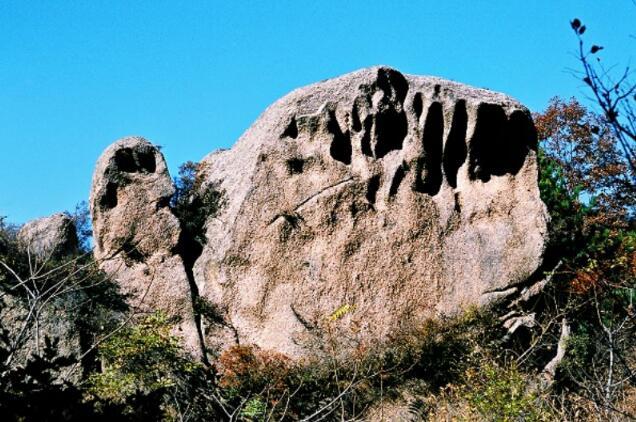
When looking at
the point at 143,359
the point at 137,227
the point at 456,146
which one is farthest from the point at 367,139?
the point at 143,359

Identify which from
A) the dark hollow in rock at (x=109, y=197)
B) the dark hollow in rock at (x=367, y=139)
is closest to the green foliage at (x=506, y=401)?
the dark hollow in rock at (x=367, y=139)

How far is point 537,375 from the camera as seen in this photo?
13.7 meters

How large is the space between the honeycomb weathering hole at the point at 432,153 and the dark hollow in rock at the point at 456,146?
16cm

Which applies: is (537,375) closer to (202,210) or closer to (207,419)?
(207,419)

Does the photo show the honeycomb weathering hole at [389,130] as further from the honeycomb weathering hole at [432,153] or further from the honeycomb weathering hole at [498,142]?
the honeycomb weathering hole at [498,142]

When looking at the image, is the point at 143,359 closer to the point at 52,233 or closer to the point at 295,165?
the point at 52,233

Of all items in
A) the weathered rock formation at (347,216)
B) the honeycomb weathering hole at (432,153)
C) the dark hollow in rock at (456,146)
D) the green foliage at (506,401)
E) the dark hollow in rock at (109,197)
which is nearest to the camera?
the green foliage at (506,401)

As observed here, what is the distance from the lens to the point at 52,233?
15297 millimetres

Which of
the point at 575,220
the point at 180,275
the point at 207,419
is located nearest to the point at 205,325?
the point at 180,275

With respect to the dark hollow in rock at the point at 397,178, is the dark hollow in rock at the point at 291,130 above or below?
above

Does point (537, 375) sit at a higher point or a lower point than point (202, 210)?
lower

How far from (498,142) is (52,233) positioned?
8.66 metres

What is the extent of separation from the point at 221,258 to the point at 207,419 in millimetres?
3144

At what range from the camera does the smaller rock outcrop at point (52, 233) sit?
49.6 ft
